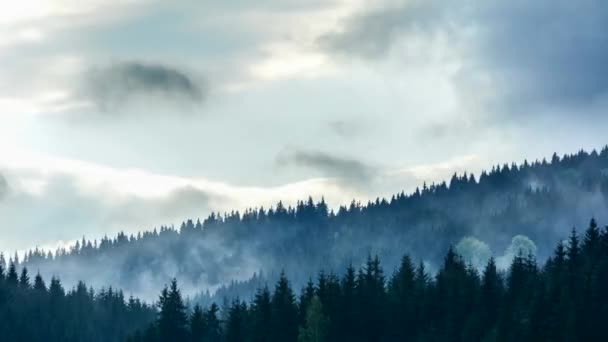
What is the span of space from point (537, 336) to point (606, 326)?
25.8 feet

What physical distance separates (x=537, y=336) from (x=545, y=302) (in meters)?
4.88

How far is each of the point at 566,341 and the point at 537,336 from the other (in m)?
5.36

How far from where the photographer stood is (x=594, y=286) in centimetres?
19638

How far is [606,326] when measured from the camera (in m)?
190

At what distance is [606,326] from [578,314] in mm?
3382

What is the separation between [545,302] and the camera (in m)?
196

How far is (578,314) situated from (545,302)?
576 centimetres

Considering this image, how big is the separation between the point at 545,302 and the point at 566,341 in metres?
8.74

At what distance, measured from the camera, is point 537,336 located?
193125 millimetres

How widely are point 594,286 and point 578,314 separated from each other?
246 inches

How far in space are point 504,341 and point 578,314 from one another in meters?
11.7

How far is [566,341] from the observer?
188m

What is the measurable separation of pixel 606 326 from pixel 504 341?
46.9 feet
